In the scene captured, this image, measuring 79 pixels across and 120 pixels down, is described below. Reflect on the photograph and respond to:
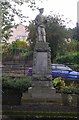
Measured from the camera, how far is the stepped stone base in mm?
12586

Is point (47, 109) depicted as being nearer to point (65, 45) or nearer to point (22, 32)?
point (65, 45)

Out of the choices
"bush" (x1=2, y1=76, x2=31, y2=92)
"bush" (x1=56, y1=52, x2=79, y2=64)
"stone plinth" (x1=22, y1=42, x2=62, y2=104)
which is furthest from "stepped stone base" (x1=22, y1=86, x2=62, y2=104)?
"bush" (x1=56, y1=52, x2=79, y2=64)

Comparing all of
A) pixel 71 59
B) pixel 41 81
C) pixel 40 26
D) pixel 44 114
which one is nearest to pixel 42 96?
pixel 41 81

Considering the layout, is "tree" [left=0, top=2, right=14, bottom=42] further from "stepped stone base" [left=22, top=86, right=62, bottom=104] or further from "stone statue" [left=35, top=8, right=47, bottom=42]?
"stepped stone base" [left=22, top=86, right=62, bottom=104]

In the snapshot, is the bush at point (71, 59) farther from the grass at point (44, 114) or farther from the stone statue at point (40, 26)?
the grass at point (44, 114)

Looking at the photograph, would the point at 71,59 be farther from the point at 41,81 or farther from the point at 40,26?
the point at 41,81

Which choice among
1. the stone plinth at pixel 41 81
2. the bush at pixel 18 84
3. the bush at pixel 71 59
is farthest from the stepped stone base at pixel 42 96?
the bush at pixel 71 59

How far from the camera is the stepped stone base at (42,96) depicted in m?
12.6

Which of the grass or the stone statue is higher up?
the stone statue

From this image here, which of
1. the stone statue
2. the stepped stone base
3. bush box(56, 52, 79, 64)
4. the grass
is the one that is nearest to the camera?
the grass

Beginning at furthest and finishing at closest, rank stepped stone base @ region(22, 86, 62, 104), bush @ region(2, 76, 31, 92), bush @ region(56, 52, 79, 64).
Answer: bush @ region(56, 52, 79, 64) < bush @ region(2, 76, 31, 92) < stepped stone base @ region(22, 86, 62, 104)

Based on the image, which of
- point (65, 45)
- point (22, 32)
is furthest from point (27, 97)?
point (22, 32)

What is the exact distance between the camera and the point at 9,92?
15828mm

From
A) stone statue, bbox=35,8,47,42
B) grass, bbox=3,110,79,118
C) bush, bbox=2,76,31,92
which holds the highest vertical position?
stone statue, bbox=35,8,47,42
